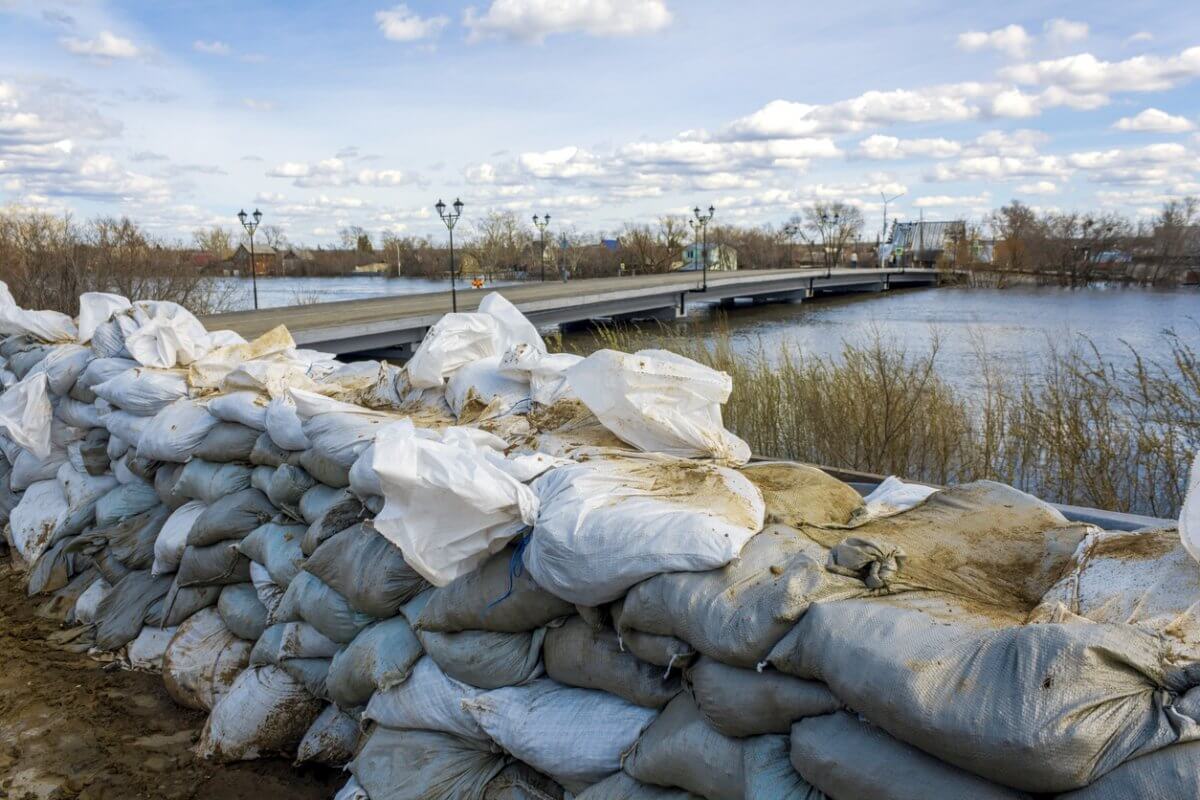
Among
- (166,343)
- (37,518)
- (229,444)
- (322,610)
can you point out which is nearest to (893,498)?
(322,610)

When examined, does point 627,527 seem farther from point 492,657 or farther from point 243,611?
point 243,611

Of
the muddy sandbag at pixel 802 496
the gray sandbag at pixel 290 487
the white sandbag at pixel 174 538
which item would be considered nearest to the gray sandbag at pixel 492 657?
the muddy sandbag at pixel 802 496

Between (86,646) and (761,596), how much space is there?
12.7 feet

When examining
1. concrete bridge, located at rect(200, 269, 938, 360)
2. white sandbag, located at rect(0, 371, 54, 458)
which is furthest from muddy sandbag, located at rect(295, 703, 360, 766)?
concrete bridge, located at rect(200, 269, 938, 360)

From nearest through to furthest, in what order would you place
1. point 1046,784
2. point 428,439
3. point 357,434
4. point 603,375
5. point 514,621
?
point 1046,784, point 514,621, point 428,439, point 603,375, point 357,434

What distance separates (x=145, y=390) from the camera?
4.77 meters

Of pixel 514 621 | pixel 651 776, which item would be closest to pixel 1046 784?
pixel 651 776

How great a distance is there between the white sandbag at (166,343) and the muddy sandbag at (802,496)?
3687 millimetres

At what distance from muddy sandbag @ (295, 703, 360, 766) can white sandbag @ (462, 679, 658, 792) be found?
2.81 ft

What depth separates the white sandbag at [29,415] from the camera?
5.40 meters

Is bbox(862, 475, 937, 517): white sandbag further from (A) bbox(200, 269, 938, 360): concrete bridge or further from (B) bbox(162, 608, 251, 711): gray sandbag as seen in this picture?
(A) bbox(200, 269, 938, 360): concrete bridge

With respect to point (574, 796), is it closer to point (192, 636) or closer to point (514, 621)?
point (514, 621)

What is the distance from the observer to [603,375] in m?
3.02

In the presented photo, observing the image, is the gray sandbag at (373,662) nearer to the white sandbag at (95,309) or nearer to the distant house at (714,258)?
the white sandbag at (95,309)
